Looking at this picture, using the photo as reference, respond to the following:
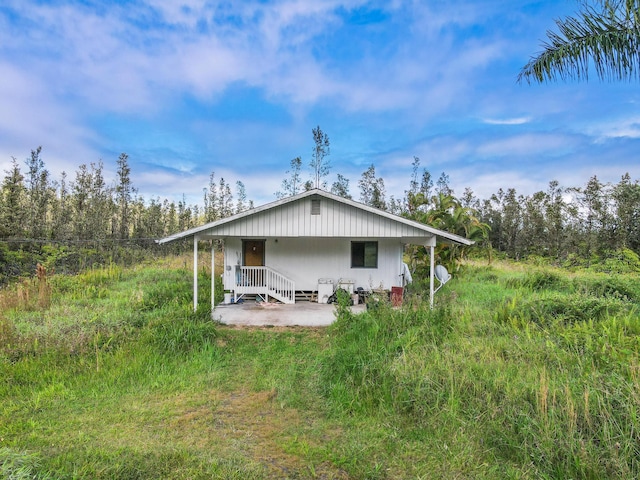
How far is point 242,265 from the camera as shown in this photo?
11.7 meters

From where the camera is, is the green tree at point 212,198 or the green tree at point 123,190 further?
the green tree at point 212,198

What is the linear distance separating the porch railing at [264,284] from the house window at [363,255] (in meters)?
2.52

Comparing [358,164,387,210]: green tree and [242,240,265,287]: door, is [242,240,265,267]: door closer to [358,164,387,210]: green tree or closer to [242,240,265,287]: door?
[242,240,265,287]: door

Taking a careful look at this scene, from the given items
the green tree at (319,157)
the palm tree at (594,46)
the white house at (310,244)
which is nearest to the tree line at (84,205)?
the green tree at (319,157)

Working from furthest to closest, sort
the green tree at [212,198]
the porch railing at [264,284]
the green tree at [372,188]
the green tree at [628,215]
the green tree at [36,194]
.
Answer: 1. the green tree at [372,188]
2. the green tree at [212,198]
3. the green tree at [628,215]
4. the green tree at [36,194]
5. the porch railing at [264,284]

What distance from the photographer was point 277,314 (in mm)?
9320

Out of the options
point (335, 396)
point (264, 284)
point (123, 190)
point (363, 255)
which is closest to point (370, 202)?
point (363, 255)

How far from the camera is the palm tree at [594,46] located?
5289mm

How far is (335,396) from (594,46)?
24.0ft

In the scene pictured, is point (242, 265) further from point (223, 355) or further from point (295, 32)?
point (295, 32)

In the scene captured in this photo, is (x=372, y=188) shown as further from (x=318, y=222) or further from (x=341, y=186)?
(x=318, y=222)

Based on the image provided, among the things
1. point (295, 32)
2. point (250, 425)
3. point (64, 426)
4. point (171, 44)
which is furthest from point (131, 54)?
point (250, 425)

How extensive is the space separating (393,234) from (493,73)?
26.4 ft

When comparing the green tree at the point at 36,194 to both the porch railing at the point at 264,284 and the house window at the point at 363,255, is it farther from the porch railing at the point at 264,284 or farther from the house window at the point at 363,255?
the house window at the point at 363,255
